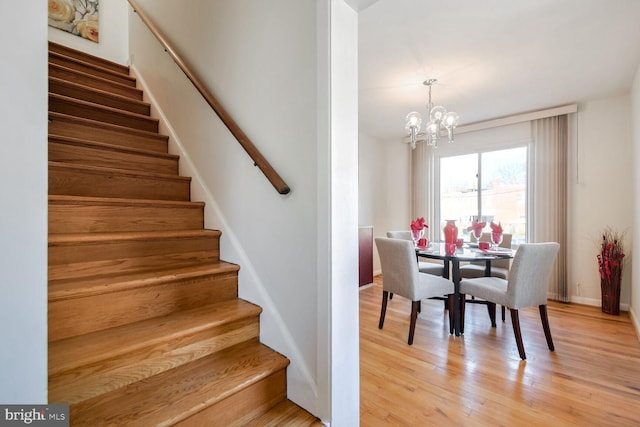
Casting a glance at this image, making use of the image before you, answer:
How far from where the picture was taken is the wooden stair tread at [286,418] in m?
1.19

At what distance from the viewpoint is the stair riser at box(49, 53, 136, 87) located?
8.26ft

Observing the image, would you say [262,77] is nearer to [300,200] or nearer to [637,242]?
[300,200]

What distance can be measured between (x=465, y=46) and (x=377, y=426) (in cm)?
280

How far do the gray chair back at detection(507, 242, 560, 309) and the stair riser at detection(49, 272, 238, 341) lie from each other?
6.90 ft

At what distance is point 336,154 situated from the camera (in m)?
1.19

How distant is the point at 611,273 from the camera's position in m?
3.14

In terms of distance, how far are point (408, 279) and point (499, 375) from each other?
89cm

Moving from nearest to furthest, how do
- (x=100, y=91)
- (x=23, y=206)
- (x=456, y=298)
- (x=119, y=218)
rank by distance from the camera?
(x=23, y=206) → (x=119, y=218) → (x=100, y=91) → (x=456, y=298)

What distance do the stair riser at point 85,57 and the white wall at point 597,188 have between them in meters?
5.62

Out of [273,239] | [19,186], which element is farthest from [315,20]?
[19,186]

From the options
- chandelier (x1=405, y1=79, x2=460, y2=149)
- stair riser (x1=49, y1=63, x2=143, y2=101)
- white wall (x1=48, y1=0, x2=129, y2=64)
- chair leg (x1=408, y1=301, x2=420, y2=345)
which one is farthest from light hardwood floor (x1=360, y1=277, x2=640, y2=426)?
white wall (x1=48, y1=0, x2=129, y2=64)

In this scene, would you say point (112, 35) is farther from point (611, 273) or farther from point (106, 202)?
point (611, 273)

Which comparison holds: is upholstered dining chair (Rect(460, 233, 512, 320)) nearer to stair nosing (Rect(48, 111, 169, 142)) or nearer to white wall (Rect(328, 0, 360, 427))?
white wall (Rect(328, 0, 360, 427))

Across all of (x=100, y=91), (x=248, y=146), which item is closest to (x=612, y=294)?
(x=248, y=146)
